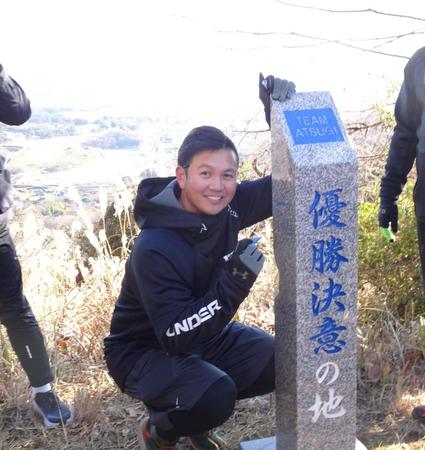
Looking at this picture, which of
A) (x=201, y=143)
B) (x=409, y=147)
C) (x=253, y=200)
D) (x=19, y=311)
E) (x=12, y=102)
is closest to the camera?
(x=201, y=143)

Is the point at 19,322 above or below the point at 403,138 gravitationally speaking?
below

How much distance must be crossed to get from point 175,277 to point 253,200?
0.65 meters

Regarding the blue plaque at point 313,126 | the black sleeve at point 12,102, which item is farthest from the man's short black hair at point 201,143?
the black sleeve at point 12,102

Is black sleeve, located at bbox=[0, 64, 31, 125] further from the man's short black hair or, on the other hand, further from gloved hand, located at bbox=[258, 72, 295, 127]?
gloved hand, located at bbox=[258, 72, 295, 127]

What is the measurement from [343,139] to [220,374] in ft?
3.53

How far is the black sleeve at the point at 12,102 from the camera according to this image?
277 cm

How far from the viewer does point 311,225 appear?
2.45 meters

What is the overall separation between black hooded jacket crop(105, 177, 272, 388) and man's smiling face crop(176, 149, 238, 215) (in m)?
0.06

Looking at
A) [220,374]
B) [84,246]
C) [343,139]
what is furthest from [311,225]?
[84,246]

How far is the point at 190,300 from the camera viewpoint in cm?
250

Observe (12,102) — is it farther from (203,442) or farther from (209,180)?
(203,442)

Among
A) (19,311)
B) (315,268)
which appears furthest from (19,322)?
(315,268)

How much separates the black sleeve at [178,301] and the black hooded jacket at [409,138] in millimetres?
1129

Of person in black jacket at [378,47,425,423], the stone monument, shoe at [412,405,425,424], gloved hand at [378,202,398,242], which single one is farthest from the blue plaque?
shoe at [412,405,425,424]
